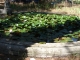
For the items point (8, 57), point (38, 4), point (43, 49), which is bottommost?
point (38, 4)

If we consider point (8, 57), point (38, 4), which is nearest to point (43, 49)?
point (8, 57)

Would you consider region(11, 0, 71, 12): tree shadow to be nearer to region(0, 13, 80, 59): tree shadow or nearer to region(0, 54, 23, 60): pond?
region(0, 13, 80, 59): tree shadow

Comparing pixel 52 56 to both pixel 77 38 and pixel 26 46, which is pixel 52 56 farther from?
pixel 77 38

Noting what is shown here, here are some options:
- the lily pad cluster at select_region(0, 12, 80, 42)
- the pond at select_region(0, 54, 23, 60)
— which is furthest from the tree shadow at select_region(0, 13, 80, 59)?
the pond at select_region(0, 54, 23, 60)

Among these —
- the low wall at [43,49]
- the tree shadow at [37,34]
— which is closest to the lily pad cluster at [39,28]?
the tree shadow at [37,34]

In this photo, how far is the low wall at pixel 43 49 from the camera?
4918 mm

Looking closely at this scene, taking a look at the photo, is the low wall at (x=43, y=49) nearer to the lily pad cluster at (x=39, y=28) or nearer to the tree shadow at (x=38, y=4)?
the lily pad cluster at (x=39, y=28)

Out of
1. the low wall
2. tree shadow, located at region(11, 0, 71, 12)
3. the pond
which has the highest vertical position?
the low wall

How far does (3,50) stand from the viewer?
17.1ft

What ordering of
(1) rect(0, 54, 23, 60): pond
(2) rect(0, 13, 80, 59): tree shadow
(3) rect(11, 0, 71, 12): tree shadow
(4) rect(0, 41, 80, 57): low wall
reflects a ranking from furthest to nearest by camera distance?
(3) rect(11, 0, 71, 12): tree shadow, (2) rect(0, 13, 80, 59): tree shadow, (1) rect(0, 54, 23, 60): pond, (4) rect(0, 41, 80, 57): low wall

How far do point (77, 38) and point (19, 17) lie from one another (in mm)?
3162

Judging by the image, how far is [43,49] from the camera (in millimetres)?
4910

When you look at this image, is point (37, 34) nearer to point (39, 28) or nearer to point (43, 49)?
point (39, 28)

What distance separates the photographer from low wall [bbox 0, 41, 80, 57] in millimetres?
4918
